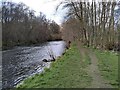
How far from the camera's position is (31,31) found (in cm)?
8244

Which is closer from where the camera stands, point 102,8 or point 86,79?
point 86,79

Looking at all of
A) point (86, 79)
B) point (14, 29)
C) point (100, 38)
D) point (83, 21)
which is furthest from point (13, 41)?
point (86, 79)

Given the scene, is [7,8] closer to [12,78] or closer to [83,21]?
[83,21]

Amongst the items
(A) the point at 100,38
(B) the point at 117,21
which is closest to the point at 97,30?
(A) the point at 100,38

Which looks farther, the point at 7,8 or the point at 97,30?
the point at 7,8

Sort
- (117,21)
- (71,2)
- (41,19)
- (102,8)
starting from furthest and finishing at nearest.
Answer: (41,19) → (117,21) → (71,2) → (102,8)

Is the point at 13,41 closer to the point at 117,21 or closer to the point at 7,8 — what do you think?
the point at 7,8

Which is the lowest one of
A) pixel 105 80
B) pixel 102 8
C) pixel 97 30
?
pixel 105 80

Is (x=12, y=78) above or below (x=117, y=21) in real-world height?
below

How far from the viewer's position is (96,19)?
3481cm

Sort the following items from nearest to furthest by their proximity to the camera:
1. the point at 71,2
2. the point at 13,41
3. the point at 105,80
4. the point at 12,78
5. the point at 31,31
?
the point at 105,80
the point at 12,78
the point at 71,2
the point at 13,41
the point at 31,31

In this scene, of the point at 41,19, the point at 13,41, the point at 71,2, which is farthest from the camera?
the point at 41,19

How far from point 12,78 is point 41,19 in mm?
83052

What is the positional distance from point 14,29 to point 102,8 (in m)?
39.5
